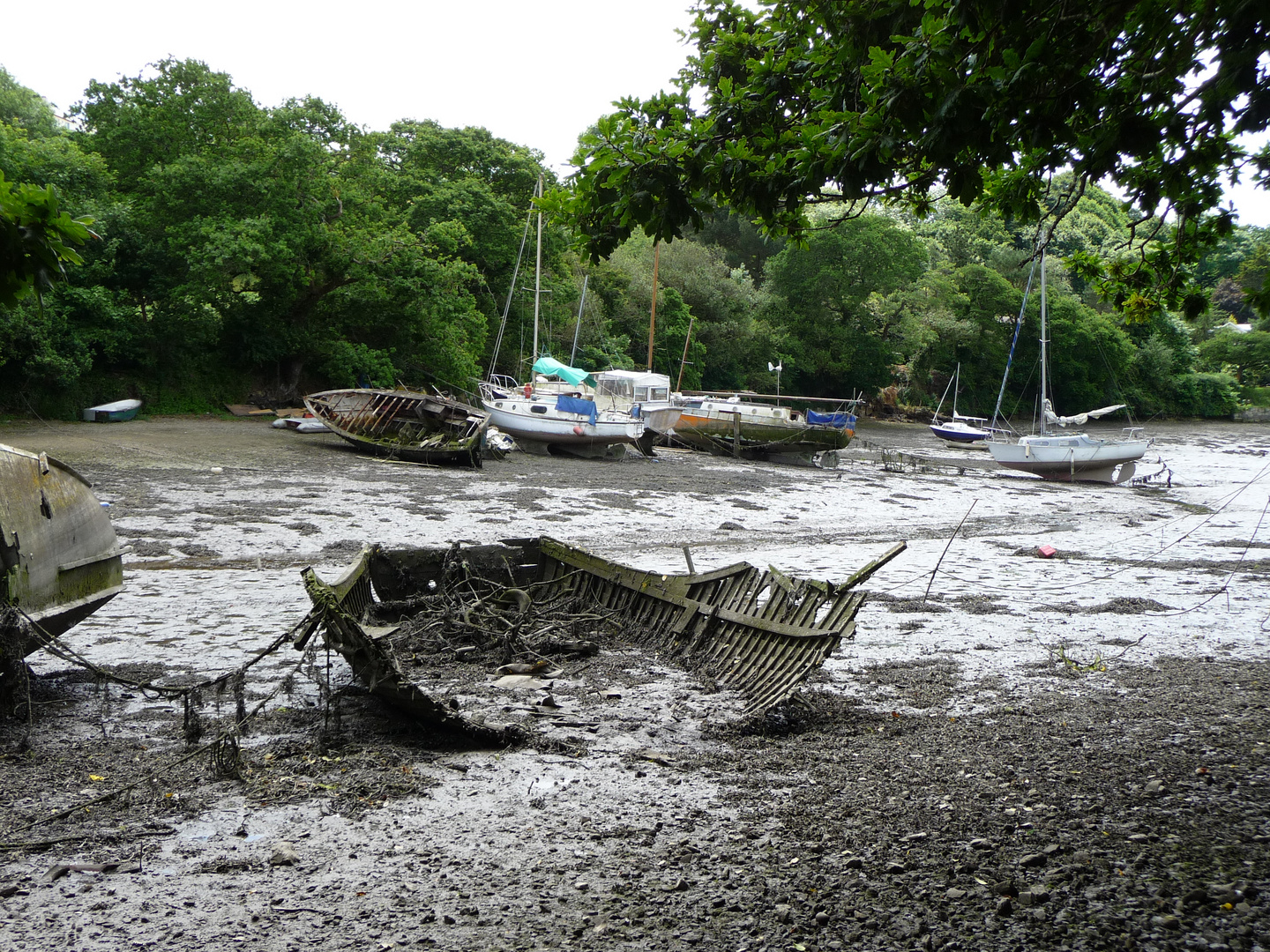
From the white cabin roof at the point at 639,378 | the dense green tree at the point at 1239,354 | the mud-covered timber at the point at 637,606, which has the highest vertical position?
A: the dense green tree at the point at 1239,354

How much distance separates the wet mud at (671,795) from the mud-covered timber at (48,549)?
757 mm

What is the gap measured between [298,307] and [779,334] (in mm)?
30865

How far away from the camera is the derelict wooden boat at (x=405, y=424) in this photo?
83.0 feet

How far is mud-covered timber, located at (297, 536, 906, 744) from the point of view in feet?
20.4

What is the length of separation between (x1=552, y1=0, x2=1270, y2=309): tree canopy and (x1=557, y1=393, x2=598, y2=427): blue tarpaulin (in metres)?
23.2

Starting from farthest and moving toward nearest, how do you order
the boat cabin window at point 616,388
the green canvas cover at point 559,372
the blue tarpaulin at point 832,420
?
the blue tarpaulin at point 832,420 < the boat cabin window at point 616,388 < the green canvas cover at point 559,372

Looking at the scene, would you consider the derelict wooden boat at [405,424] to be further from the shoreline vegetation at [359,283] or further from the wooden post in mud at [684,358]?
Answer: the wooden post in mud at [684,358]

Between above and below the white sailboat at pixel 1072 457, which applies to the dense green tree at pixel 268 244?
above

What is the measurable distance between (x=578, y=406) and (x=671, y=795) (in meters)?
25.3

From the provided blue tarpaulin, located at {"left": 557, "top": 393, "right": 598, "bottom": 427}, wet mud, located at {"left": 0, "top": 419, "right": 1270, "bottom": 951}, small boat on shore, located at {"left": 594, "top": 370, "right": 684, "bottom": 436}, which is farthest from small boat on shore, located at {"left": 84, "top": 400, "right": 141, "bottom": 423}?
wet mud, located at {"left": 0, "top": 419, "right": 1270, "bottom": 951}

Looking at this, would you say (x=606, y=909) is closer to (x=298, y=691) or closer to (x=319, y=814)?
(x=319, y=814)

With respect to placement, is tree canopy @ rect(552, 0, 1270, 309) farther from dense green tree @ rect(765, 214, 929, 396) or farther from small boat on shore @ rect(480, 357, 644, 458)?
dense green tree @ rect(765, 214, 929, 396)

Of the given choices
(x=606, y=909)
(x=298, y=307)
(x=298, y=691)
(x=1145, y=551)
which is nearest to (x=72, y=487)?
(x=298, y=691)

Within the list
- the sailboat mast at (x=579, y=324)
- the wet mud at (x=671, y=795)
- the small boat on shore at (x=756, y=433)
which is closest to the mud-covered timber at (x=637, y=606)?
the wet mud at (x=671, y=795)
